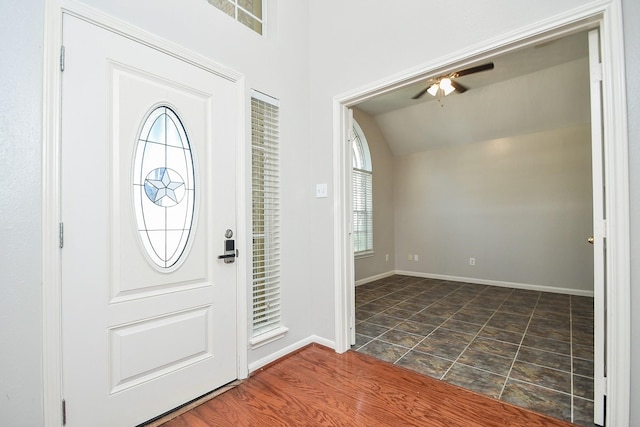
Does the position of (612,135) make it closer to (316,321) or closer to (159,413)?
(316,321)

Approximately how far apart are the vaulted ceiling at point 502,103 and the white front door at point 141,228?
2298 mm

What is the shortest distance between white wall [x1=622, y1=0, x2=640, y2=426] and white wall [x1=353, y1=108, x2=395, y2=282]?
3838 millimetres

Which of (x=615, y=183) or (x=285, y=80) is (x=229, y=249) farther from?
(x=615, y=183)

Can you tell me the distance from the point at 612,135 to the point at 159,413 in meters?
2.82

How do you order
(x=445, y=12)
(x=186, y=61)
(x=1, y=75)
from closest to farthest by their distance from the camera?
(x=1, y=75) < (x=186, y=61) < (x=445, y=12)

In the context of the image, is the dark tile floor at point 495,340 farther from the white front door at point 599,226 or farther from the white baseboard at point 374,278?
the white baseboard at point 374,278

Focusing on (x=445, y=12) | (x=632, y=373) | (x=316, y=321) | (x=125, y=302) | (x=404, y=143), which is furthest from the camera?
(x=404, y=143)

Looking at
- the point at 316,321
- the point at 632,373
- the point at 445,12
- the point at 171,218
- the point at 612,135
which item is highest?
the point at 445,12

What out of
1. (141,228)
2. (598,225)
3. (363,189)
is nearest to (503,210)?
(363,189)

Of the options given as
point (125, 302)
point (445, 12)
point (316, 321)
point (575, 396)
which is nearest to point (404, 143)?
point (445, 12)

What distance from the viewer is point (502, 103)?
444cm

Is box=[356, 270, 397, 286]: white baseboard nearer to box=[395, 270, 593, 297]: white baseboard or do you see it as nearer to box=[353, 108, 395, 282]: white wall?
box=[353, 108, 395, 282]: white wall

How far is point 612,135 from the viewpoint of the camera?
1.43m

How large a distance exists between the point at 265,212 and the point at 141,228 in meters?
0.89
